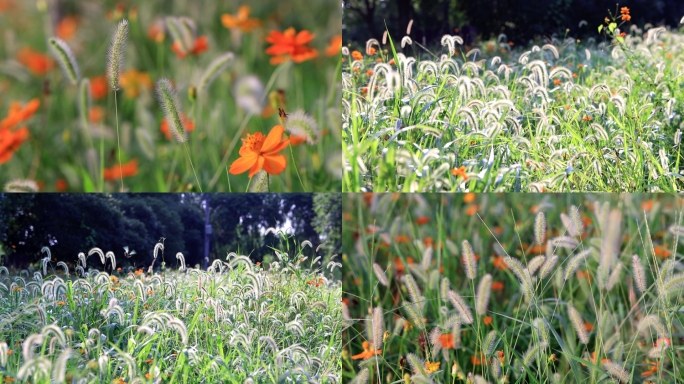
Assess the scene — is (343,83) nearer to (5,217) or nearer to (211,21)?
(211,21)

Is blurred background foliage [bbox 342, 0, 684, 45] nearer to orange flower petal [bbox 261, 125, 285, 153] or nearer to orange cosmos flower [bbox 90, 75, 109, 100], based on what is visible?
orange flower petal [bbox 261, 125, 285, 153]

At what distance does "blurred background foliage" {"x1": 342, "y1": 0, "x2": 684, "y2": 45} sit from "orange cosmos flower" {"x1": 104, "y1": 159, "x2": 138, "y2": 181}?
4.19ft

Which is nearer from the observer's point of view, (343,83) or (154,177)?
(154,177)

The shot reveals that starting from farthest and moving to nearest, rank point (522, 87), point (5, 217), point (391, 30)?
1. point (391, 30)
2. point (522, 87)
3. point (5, 217)

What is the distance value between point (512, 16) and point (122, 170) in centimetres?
196

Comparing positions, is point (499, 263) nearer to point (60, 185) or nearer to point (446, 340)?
point (446, 340)

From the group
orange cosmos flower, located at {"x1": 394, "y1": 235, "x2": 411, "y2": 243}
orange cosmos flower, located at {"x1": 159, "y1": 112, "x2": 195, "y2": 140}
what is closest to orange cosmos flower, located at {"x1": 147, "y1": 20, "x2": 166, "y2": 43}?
orange cosmos flower, located at {"x1": 159, "y1": 112, "x2": 195, "y2": 140}

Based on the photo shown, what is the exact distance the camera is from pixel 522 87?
268cm

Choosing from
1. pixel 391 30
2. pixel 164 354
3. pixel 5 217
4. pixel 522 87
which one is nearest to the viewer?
pixel 164 354

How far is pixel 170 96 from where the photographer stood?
223 centimetres

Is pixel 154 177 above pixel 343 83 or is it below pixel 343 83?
below

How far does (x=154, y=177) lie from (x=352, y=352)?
2.97 ft

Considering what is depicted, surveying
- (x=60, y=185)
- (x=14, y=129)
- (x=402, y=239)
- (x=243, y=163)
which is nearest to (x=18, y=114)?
(x=14, y=129)

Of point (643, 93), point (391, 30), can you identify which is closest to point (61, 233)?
point (391, 30)
